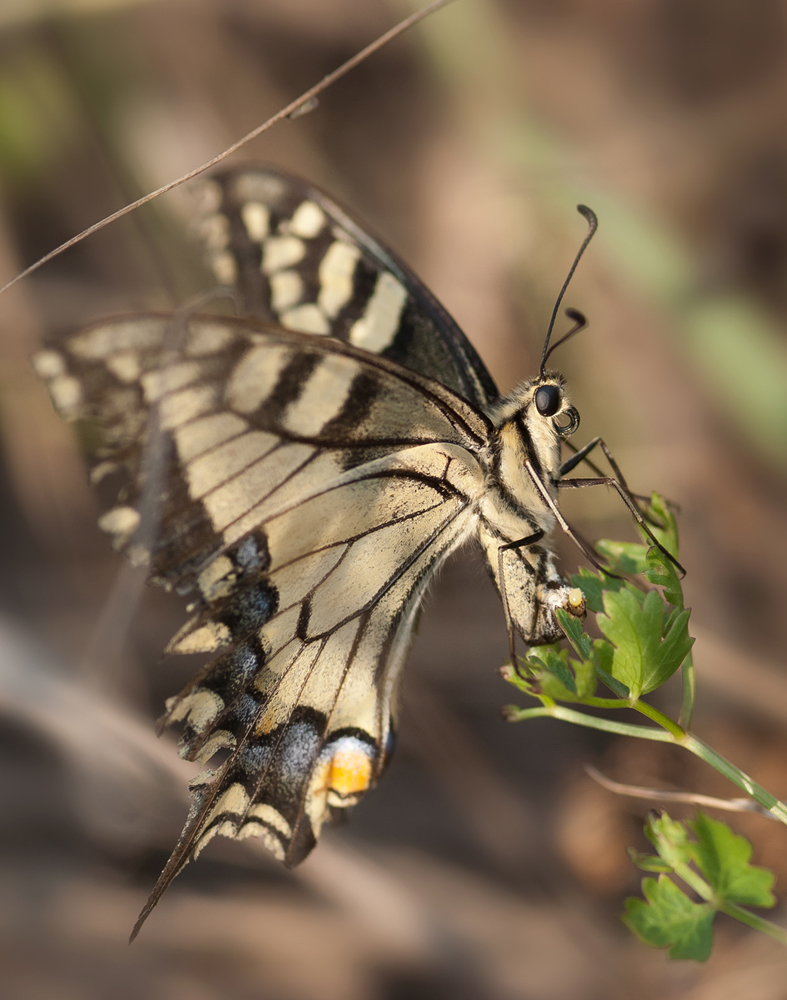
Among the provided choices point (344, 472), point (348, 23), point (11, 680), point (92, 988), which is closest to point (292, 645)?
point (344, 472)

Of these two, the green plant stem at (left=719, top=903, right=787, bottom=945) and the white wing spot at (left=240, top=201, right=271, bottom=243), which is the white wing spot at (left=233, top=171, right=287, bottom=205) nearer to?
the white wing spot at (left=240, top=201, right=271, bottom=243)

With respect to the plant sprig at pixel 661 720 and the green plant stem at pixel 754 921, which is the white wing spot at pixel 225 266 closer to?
the plant sprig at pixel 661 720

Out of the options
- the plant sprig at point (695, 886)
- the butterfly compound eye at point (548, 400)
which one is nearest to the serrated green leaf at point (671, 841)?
the plant sprig at point (695, 886)

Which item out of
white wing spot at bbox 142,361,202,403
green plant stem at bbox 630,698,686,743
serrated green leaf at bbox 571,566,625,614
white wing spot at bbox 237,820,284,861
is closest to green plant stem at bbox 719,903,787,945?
green plant stem at bbox 630,698,686,743

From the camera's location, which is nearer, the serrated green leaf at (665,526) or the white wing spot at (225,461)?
the serrated green leaf at (665,526)

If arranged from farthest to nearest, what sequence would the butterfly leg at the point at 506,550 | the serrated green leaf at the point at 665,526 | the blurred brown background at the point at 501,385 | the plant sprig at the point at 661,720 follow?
1. the blurred brown background at the point at 501,385
2. the butterfly leg at the point at 506,550
3. the serrated green leaf at the point at 665,526
4. the plant sprig at the point at 661,720

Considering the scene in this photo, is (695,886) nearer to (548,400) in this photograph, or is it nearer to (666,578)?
(666,578)

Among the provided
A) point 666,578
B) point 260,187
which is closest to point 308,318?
point 260,187
